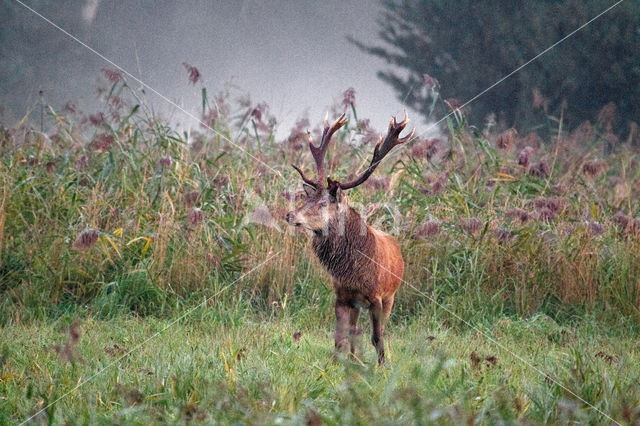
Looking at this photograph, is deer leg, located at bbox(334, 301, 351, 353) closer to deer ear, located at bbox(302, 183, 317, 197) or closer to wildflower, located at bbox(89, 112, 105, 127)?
deer ear, located at bbox(302, 183, 317, 197)

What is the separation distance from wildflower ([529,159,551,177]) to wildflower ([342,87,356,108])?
188cm

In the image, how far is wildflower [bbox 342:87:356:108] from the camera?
25.7ft

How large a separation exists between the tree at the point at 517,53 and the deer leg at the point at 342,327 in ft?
43.7

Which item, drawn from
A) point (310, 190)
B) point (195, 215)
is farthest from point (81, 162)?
point (310, 190)

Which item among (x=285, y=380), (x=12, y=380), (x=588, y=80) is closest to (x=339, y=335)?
(x=285, y=380)

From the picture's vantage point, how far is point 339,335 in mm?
4238

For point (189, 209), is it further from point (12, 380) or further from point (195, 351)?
point (12, 380)

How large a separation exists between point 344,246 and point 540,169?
3424mm

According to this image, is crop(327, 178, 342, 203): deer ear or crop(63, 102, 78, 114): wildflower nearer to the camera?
crop(327, 178, 342, 203): deer ear

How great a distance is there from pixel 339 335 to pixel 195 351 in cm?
95

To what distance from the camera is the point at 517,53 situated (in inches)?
778

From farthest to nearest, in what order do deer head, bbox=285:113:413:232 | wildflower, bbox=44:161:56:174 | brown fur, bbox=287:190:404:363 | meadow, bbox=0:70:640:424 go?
wildflower, bbox=44:161:56:174 < brown fur, bbox=287:190:404:363 < deer head, bbox=285:113:413:232 < meadow, bbox=0:70:640:424

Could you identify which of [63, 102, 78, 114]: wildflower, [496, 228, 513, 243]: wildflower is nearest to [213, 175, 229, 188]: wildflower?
[63, 102, 78, 114]: wildflower

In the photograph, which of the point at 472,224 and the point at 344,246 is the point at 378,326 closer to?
the point at 344,246
